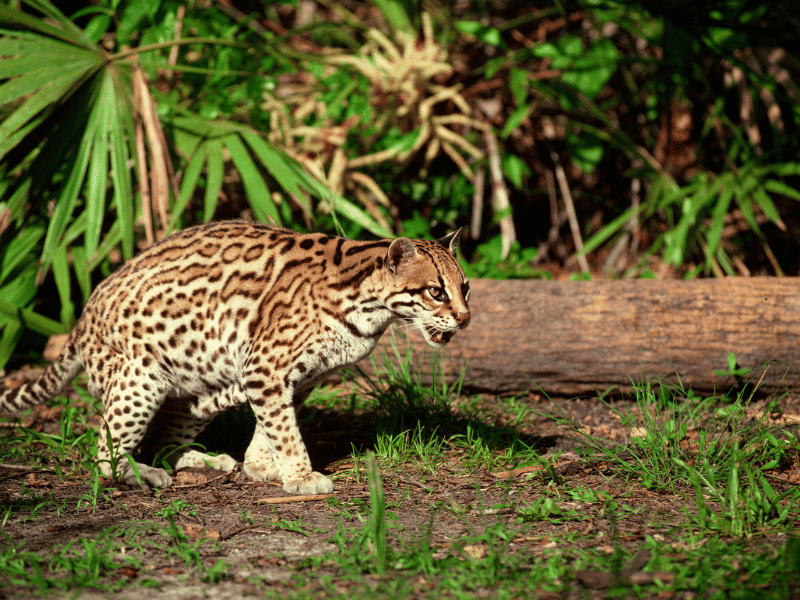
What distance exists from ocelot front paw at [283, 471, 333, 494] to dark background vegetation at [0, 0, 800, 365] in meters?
2.19

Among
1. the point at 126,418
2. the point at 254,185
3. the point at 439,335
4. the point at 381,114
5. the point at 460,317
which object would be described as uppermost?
the point at 381,114

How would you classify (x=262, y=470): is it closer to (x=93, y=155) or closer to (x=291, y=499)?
(x=291, y=499)

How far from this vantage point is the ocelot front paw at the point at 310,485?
4.11 m

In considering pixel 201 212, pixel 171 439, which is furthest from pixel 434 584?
pixel 201 212

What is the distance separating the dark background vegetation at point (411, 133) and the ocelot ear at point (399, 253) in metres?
1.64

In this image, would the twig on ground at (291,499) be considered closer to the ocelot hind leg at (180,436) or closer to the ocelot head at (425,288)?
the ocelot hind leg at (180,436)

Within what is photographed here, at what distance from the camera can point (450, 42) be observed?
8.69 meters

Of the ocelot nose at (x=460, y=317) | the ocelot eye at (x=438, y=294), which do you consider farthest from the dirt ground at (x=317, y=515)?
the ocelot eye at (x=438, y=294)

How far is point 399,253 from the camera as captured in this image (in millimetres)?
4086

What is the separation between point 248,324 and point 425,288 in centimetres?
108

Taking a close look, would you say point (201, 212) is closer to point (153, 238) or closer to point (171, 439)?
point (153, 238)

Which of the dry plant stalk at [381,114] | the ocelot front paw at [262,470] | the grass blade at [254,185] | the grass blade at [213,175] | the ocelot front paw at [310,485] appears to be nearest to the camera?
the ocelot front paw at [310,485]

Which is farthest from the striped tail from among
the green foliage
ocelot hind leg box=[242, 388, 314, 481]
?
ocelot hind leg box=[242, 388, 314, 481]

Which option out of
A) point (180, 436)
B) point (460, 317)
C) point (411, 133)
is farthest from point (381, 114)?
point (460, 317)
